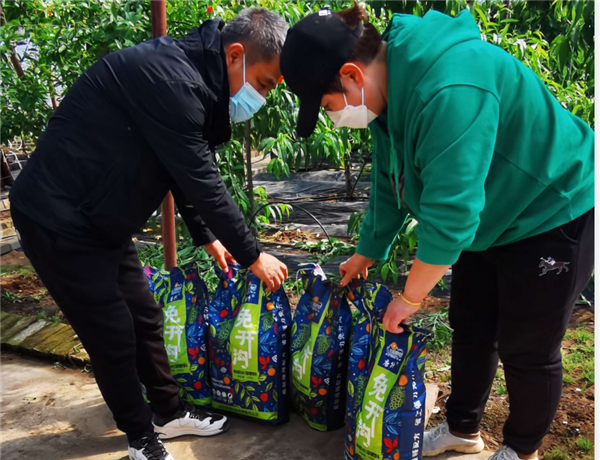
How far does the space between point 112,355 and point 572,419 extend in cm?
177

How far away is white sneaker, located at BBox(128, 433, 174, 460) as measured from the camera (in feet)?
7.14

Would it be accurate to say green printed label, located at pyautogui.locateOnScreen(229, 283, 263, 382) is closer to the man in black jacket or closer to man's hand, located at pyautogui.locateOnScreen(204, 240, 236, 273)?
man's hand, located at pyautogui.locateOnScreen(204, 240, 236, 273)

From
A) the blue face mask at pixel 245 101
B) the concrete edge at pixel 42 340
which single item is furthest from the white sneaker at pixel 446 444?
the concrete edge at pixel 42 340

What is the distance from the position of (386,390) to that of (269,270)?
56cm

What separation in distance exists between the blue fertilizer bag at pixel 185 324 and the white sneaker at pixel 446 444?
909 millimetres

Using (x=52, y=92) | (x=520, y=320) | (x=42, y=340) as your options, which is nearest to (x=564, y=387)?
(x=520, y=320)

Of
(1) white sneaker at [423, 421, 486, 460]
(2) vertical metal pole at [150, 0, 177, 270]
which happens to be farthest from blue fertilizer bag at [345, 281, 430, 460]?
(2) vertical metal pole at [150, 0, 177, 270]

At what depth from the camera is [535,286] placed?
1.69 m

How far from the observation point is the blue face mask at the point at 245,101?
1.92m

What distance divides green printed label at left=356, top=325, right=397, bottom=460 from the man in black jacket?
555mm

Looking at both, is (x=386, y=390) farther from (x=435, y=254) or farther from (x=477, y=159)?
(x=477, y=159)

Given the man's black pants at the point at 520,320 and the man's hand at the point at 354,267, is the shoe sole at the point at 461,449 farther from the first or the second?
the man's hand at the point at 354,267

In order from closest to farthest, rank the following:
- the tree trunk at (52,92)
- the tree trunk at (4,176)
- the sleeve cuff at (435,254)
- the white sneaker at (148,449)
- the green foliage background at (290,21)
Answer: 1. the sleeve cuff at (435,254)
2. the white sneaker at (148,449)
3. the green foliage background at (290,21)
4. the tree trunk at (52,92)
5. the tree trunk at (4,176)

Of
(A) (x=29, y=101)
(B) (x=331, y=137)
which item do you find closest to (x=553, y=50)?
(B) (x=331, y=137)
